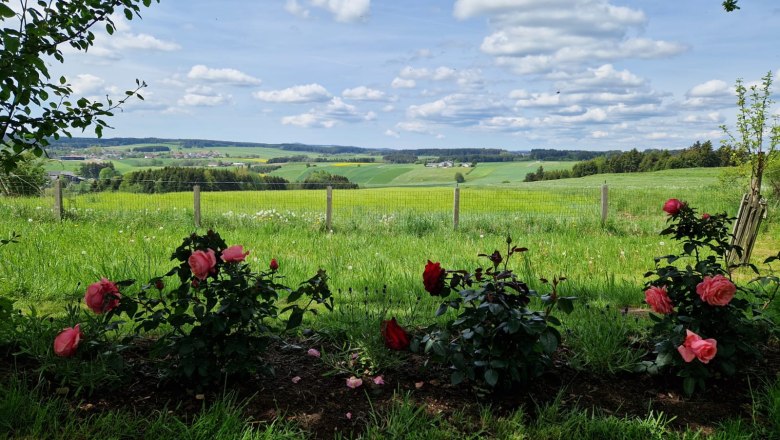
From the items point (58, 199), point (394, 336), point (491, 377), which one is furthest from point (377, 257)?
point (58, 199)

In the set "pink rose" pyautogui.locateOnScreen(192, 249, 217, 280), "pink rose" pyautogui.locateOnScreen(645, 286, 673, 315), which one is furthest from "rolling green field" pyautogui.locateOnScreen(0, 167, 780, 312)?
"pink rose" pyautogui.locateOnScreen(192, 249, 217, 280)

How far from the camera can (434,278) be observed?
2973 millimetres

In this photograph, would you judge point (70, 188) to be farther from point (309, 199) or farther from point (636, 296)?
point (636, 296)

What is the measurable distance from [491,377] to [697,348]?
3.51 feet

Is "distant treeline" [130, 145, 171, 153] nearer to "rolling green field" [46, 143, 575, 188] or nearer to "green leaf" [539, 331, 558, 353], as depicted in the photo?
"rolling green field" [46, 143, 575, 188]

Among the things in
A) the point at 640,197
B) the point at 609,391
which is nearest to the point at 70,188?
the point at 609,391

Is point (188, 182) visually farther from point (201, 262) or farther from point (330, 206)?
point (201, 262)

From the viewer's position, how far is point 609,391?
3.22 meters

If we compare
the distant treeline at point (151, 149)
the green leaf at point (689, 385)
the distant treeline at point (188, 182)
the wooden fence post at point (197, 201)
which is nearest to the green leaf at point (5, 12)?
the green leaf at point (689, 385)

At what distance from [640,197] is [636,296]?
14973mm

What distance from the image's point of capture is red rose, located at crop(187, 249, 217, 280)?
2820mm

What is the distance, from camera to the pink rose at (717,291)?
3.03m

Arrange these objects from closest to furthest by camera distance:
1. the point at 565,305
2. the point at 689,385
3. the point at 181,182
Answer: the point at 565,305 < the point at 689,385 < the point at 181,182

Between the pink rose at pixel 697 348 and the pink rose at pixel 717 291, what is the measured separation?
0.20 meters
